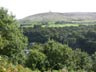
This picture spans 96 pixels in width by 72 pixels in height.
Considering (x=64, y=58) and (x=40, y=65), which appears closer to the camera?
(x=40, y=65)

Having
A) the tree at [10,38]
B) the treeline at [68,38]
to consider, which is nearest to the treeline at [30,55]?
the tree at [10,38]

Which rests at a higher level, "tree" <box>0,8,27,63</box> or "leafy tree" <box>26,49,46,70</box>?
"tree" <box>0,8,27,63</box>

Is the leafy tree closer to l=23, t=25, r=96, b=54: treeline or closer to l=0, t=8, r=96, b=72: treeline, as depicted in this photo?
l=0, t=8, r=96, b=72: treeline

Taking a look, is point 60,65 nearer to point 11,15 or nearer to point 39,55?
point 39,55

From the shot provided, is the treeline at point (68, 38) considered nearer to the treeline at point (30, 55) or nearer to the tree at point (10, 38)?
the treeline at point (30, 55)

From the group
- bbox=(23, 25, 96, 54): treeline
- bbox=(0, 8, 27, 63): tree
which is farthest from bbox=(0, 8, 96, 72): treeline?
bbox=(23, 25, 96, 54): treeline

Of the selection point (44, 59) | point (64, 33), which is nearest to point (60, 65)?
point (44, 59)

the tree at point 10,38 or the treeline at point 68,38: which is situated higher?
the tree at point 10,38

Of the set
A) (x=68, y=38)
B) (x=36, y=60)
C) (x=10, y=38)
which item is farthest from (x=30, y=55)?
(x=68, y=38)

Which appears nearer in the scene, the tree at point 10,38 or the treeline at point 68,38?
the tree at point 10,38
